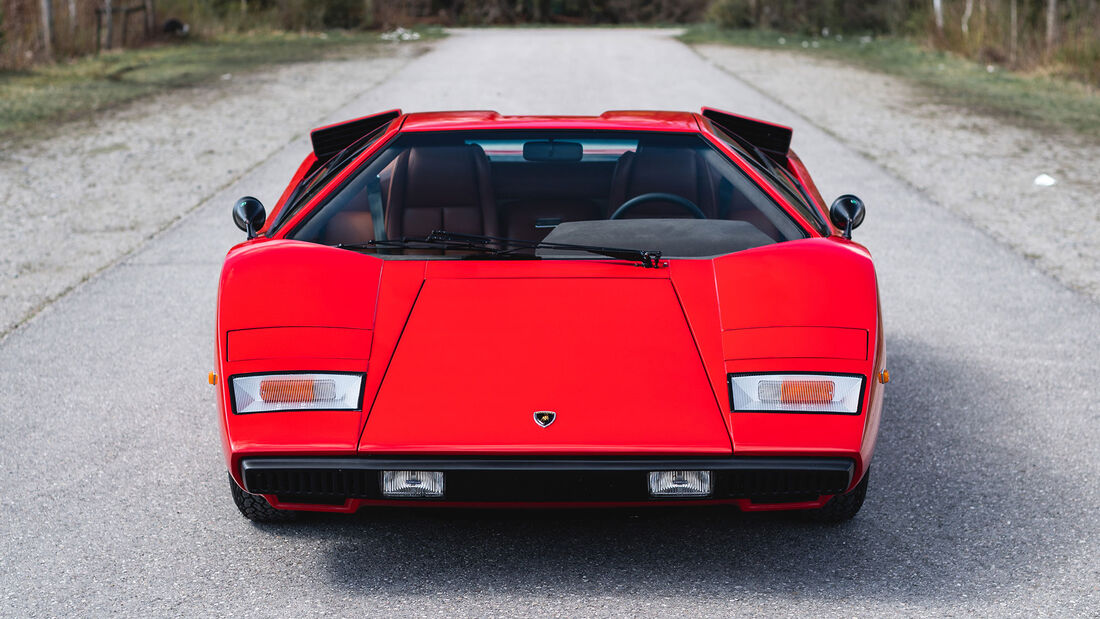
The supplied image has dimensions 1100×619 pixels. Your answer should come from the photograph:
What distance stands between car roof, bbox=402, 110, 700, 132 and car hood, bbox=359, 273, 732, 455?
84 cm

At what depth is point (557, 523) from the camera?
3881 mm

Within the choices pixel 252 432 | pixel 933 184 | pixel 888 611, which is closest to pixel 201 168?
pixel 933 184

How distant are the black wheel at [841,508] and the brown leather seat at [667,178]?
129 cm

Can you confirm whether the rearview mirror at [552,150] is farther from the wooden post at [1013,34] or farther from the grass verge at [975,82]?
the wooden post at [1013,34]

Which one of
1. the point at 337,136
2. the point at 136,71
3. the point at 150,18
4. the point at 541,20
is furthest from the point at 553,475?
the point at 541,20

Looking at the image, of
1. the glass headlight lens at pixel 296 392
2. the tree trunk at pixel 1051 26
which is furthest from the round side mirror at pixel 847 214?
the tree trunk at pixel 1051 26

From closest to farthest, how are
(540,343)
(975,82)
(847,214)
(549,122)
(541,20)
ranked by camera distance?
1. (540,343)
2. (847,214)
3. (549,122)
4. (975,82)
5. (541,20)

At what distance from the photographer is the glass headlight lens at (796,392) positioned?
3.38 metres

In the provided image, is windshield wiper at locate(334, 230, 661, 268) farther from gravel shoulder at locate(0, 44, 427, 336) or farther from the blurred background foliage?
the blurred background foliage

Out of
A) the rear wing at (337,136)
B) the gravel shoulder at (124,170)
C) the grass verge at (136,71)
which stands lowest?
the gravel shoulder at (124,170)

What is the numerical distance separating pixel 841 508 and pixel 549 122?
1.78m

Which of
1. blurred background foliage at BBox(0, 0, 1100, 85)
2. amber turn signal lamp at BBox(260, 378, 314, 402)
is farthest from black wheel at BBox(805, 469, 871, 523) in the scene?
blurred background foliage at BBox(0, 0, 1100, 85)

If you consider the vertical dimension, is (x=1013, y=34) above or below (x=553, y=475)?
above

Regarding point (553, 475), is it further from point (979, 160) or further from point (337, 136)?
point (979, 160)
